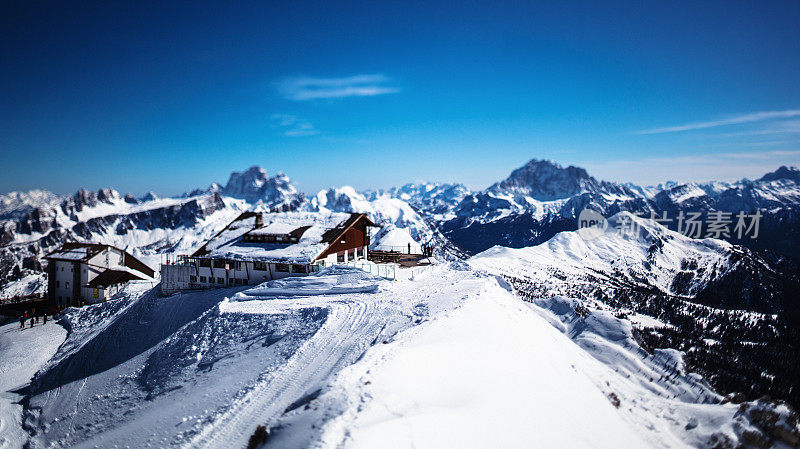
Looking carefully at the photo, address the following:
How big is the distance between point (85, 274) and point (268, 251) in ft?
120

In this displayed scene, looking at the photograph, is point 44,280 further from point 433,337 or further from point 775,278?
point 775,278

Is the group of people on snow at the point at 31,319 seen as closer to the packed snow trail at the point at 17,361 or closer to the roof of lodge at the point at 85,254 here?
the packed snow trail at the point at 17,361

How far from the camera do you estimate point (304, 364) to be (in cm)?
1811

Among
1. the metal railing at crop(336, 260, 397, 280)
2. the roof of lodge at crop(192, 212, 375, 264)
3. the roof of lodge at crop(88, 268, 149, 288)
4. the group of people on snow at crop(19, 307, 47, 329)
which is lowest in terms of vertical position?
the group of people on snow at crop(19, 307, 47, 329)

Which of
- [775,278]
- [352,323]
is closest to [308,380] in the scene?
[352,323]

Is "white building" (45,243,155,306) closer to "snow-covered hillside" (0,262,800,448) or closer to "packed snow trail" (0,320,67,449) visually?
"packed snow trail" (0,320,67,449)

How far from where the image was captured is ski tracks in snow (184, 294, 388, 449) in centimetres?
1421

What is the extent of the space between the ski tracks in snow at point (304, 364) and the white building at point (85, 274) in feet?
124

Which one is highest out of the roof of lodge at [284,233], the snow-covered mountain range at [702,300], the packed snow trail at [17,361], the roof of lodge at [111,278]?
the roof of lodge at [284,233]

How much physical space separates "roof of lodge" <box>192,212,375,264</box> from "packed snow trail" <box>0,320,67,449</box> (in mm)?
15090

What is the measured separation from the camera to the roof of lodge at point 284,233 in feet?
117

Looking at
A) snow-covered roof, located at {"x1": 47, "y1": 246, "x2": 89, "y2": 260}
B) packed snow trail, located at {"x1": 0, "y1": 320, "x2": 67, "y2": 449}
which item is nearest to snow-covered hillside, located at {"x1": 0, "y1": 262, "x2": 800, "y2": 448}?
packed snow trail, located at {"x1": 0, "y1": 320, "x2": 67, "y2": 449}

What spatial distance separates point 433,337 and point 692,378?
4050 centimetres

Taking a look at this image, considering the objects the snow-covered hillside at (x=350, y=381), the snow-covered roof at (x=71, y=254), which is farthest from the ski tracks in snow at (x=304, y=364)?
the snow-covered roof at (x=71, y=254)
